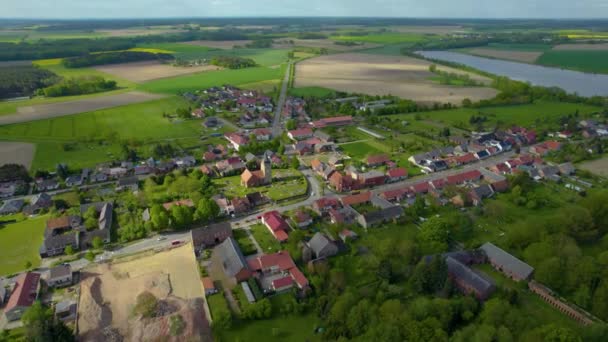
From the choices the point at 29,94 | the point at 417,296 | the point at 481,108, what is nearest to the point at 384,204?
the point at 417,296

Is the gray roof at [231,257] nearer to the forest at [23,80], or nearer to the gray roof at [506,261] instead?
the gray roof at [506,261]

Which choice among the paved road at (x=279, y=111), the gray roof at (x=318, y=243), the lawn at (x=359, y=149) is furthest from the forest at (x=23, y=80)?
the gray roof at (x=318, y=243)

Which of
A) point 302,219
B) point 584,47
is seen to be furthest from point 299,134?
point 584,47

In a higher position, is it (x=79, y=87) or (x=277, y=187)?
(x=79, y=87)

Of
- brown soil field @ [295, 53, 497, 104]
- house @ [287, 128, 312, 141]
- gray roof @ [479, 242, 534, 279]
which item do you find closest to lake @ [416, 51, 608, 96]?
brown soil field @ [295, 53, 497, 104]

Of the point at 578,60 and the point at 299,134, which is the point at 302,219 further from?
the point at 578,60
